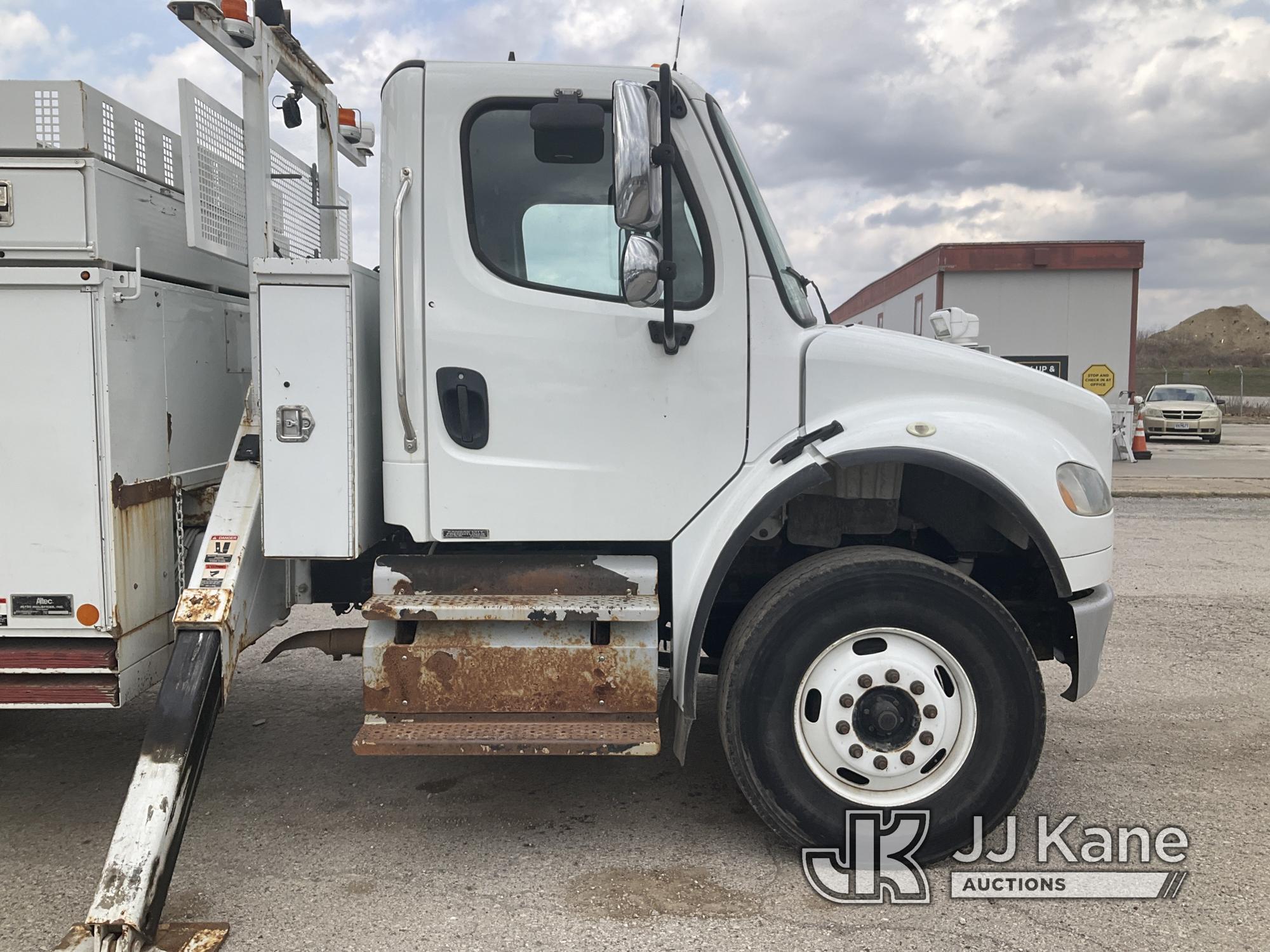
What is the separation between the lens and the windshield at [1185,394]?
24.9 metres

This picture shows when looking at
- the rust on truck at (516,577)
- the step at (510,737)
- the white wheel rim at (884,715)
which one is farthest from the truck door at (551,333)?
the white wheel rim at (884,715)

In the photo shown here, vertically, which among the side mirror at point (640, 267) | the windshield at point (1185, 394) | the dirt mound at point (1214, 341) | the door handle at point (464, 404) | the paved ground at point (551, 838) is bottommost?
the paved ground at point (551, 838)

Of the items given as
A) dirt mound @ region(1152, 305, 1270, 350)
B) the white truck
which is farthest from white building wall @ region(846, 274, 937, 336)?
dirt mound @ region(1152, 305, 1270, 350)

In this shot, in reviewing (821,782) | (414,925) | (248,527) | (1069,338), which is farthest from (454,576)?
(1069,338)

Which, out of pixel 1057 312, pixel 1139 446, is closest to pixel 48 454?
pixel 1057 312

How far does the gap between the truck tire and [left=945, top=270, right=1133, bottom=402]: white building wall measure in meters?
13.3

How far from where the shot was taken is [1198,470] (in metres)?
16.7

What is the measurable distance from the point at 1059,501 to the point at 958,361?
1.95ft

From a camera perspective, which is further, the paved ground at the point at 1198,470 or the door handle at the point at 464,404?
the paved ground at the point at 1198,470

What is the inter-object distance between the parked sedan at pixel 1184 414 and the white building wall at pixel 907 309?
31.3 feet

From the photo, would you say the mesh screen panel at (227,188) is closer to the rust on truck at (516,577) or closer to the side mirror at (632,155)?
the rust on truck at (516,577)

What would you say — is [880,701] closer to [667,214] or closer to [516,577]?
[516,577]

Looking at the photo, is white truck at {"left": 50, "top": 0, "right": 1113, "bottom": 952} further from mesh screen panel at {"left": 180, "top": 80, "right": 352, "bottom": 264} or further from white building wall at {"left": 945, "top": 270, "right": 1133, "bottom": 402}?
white building wall at {"left": 945, "top": 270, "right": 1133, "bottom": 402}

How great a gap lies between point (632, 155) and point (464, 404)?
40.7 inches
